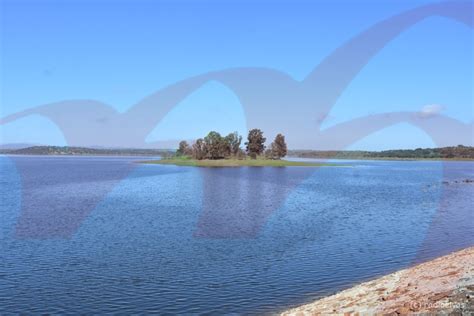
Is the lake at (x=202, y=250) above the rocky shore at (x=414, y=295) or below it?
below

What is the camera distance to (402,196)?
78.3 metres

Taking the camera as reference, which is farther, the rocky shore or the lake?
the lake

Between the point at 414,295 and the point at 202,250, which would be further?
the point at 202,250

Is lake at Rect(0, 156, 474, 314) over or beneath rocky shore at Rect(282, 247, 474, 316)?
beneath

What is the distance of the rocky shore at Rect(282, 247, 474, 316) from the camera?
1614 centimetres

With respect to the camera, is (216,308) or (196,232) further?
(196,232)

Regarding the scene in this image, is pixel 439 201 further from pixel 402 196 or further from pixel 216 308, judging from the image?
pixel 216 308

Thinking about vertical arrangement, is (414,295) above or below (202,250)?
above

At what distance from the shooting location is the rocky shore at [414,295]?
16.1 meters

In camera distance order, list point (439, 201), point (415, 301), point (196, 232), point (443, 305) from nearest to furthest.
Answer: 1. point (443, 305)
2. point (415, 301)
3. point (196, 232)
4. point (439, 201)

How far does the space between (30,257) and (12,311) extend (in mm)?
10449

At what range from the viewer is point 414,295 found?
18531 mm

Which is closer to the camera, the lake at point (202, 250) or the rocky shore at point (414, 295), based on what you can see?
the rocky shore at point (414, 295)

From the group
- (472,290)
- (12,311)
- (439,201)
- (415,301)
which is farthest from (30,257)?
(439,201)
